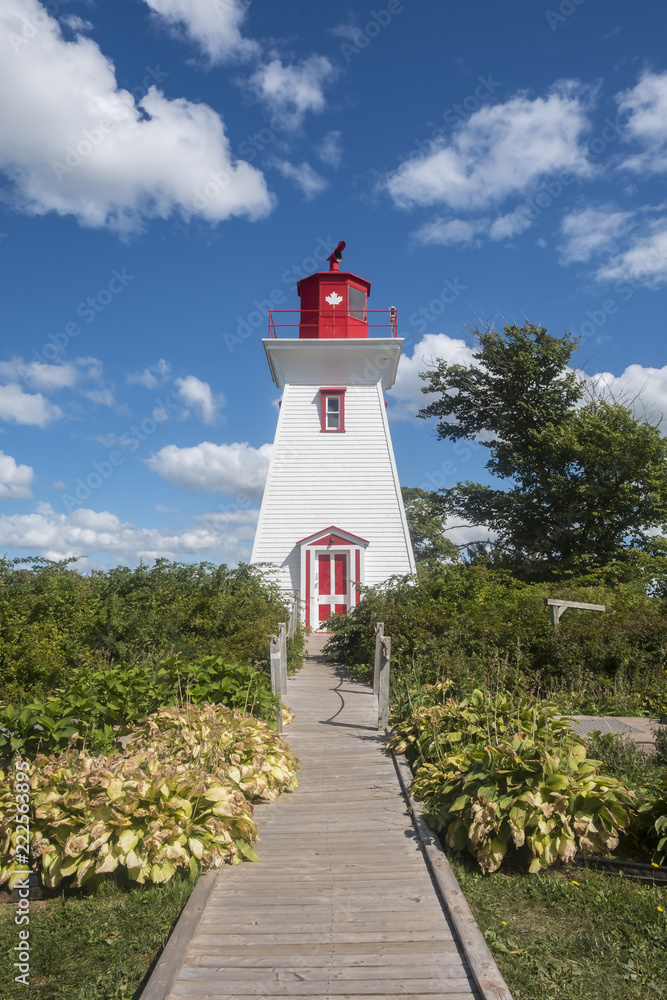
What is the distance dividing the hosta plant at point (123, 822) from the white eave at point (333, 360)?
15820 mm

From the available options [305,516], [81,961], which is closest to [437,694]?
[81,961]

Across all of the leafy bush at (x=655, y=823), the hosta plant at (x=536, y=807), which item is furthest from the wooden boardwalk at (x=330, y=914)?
the leafy bush at (x=655, y=823)

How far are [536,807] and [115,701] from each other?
14.4 ft

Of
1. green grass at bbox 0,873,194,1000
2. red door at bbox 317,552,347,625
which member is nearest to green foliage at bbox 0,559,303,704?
red door at bbox 317,552,347,625

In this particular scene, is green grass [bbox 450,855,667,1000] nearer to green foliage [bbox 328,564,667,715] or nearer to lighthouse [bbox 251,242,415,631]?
green foliage [bbox 328,564,667,715]

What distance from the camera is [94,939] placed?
3934 mm

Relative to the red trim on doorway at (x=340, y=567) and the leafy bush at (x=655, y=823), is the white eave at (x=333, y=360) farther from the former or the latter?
the leafy bush at (x=655, y=823)

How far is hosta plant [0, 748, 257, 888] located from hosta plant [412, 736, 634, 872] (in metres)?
1.74

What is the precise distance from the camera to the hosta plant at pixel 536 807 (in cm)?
455

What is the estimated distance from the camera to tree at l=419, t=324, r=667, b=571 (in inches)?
849

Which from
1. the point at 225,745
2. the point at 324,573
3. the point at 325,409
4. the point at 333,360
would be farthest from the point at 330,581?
the point at 225,745

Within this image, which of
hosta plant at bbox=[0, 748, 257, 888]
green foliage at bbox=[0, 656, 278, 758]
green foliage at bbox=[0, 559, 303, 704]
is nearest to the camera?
hosta plant at bbox=[0, 748, 257, 888]

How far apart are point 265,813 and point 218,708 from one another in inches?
50.6

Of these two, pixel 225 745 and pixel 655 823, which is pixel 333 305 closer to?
pixel 225 745
